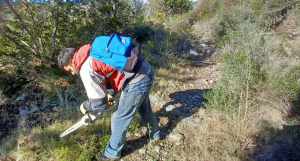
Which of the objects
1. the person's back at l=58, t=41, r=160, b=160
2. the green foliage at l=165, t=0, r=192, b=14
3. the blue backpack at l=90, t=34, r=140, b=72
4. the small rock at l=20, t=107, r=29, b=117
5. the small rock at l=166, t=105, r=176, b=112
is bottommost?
the small rock at l=166, t=105, r=176, b=112

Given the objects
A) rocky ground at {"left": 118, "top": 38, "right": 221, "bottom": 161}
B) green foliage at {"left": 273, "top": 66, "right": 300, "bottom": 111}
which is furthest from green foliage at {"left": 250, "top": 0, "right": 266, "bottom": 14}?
green foliage at {"left": 273, "top": 66, "right": 300, "bottom": 111}

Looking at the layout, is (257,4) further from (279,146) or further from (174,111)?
(279,146)

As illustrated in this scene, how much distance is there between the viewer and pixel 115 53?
1750 millimetres

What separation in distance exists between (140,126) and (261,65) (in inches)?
95.1

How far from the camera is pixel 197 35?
991 centimetres

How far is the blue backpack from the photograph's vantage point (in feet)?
5.73

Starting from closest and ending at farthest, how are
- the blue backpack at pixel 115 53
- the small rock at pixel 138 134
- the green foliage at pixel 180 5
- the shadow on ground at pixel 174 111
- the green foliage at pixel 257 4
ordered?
the blue backpack at pixel 115 53 < the shadow on ground at pixel 174 111 < the small rock at pixel 138 134 < the green foliage at pixel 257 4 < the green foliage at pixel 180 5

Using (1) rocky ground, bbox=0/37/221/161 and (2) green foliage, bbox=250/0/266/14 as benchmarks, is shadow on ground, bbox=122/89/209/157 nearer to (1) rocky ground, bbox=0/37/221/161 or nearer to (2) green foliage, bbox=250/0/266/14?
(1) rocky ground, bbox=0/37/221/161

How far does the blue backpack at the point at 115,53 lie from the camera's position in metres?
1.75

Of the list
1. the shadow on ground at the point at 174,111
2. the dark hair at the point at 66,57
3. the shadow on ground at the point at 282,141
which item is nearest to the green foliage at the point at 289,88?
the shadow on ground at the point at 282,141

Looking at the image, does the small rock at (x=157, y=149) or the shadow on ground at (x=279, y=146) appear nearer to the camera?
the shadow on ground at (x=279, y=146)

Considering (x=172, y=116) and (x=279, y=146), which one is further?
(x=172, y=116)

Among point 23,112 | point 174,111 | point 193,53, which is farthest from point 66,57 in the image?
point 193,53

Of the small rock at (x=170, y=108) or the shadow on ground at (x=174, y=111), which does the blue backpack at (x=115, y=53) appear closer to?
the shadow on ground at (x=174, y=111)
